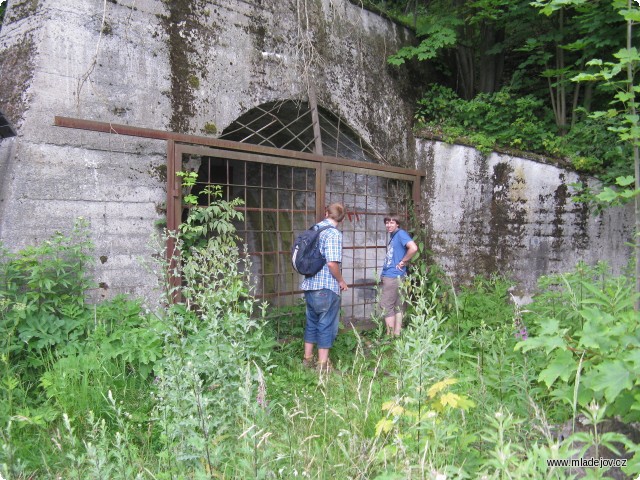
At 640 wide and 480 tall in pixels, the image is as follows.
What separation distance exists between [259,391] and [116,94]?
10.8ft

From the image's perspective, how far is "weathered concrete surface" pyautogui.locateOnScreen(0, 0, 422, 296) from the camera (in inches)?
156

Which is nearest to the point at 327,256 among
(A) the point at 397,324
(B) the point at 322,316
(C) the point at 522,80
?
(B) the point at 322,316

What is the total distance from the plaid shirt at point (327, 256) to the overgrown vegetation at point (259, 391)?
0.71m

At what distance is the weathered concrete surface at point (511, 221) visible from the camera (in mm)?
6855

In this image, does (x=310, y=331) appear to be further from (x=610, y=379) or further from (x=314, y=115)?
(x=610, y=379)

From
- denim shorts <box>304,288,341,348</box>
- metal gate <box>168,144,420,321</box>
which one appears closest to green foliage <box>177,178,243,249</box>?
denim shorts <box>304,288,341,348</box>

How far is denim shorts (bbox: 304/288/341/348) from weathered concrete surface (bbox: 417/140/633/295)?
2.71 m

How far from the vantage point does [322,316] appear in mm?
4793

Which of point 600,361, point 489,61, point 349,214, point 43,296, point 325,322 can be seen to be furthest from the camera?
point 489,61

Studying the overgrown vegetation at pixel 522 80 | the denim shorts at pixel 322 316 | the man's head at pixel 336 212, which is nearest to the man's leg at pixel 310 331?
the denim shorts at pixel 322 316

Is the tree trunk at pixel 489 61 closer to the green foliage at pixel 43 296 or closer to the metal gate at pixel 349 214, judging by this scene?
the metal gate at pixel 349 214

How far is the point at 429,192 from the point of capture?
279 inches

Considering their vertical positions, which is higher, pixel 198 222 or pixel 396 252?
pixel 198 222

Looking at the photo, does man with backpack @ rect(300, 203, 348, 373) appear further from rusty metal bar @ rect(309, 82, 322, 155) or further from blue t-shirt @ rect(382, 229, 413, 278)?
rusty metal bar @ rect(309, 82, 322, 155)
